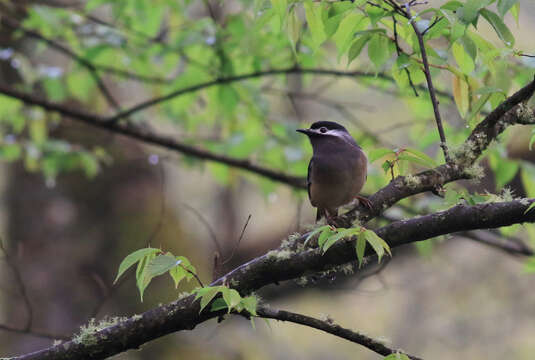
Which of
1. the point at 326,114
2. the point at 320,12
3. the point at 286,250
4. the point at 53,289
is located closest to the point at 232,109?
the point at 320,12

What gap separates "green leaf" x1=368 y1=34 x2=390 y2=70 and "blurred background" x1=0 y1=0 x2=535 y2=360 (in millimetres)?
512

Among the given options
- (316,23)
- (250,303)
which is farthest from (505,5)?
(250,303)

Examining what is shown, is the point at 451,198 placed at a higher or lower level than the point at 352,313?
higher

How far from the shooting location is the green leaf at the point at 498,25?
6.64 feet

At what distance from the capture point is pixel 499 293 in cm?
1030

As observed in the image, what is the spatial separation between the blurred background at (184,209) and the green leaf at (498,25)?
1.05ft

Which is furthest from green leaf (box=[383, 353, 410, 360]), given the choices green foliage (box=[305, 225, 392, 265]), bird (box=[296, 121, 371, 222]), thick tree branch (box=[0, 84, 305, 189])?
thick tree branch (box=[0, 84, 305, 189])

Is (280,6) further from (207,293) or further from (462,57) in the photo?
(207,293)

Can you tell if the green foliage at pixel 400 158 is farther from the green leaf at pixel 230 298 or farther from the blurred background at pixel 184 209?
the green leaf at pixel 230 298

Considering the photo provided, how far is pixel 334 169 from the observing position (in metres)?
3.67

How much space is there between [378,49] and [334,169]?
135 centimetres

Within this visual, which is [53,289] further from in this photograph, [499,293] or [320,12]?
[499,293]

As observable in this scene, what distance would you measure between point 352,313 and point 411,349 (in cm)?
141

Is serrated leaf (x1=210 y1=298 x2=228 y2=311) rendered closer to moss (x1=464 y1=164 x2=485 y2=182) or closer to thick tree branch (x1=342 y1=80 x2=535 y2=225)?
thick tree branch (x1=342 y1=80 x2=535 y2=225)
